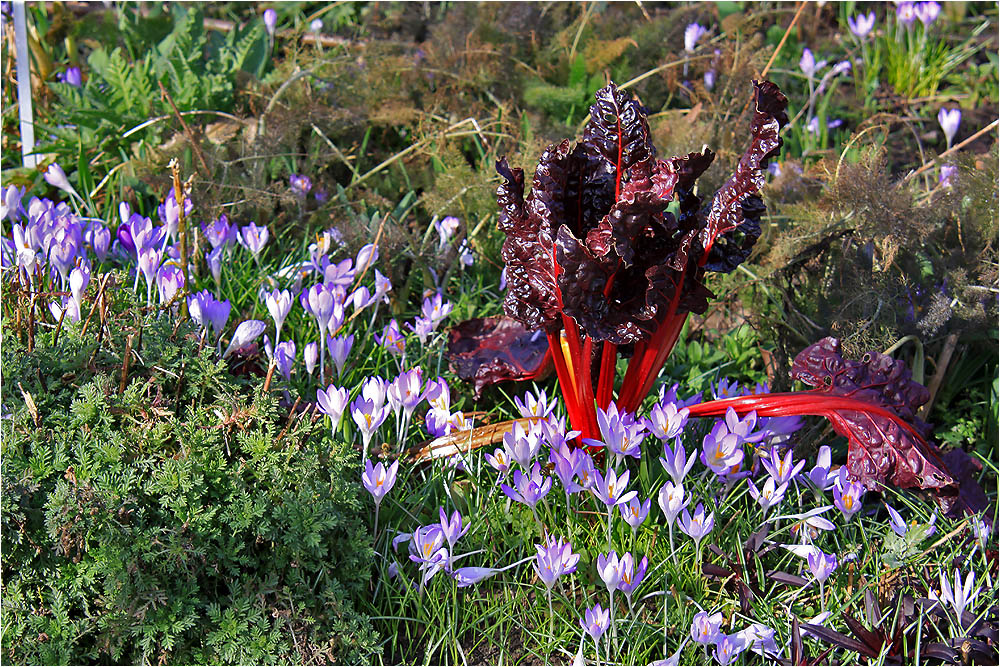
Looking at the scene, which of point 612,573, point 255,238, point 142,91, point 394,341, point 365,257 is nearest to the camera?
point 612,573

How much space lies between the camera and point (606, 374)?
2381 mm

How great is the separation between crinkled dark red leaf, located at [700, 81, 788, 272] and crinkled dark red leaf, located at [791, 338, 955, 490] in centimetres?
46

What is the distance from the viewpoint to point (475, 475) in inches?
93.7

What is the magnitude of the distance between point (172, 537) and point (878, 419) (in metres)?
1.78

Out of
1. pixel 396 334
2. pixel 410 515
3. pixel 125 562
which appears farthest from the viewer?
pixel 396 334

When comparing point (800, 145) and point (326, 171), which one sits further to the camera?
point (800, 145)

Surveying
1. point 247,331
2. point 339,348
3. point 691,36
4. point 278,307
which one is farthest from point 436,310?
point 691,36

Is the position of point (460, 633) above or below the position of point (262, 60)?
below

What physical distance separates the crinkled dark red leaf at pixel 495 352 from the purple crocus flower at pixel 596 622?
83 cm

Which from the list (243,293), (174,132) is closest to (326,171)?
(174,132)

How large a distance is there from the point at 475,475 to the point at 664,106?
8.28ft

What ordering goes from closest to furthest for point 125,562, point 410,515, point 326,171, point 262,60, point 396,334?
point 125,562 → point 410,515 → point 396,334 → point 326,171 → point 262,60

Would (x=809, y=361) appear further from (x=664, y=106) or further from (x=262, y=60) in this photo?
(x=262, y=60)

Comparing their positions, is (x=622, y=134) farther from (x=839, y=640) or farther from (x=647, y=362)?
(x=839, y=640)
